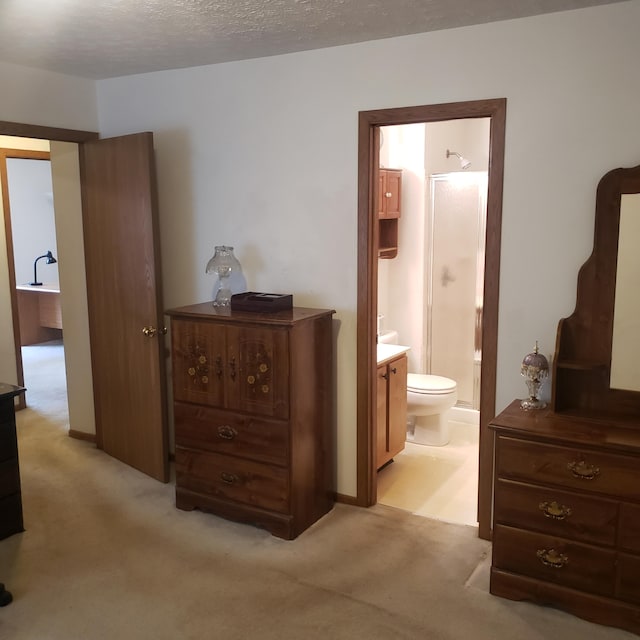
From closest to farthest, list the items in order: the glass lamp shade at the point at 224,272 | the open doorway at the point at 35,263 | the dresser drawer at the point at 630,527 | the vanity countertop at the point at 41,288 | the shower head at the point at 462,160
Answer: the dresser drawer at the point at 630,527 → the glass lamp shade at the point at 224,272 → the shower head at the point at 462,160 → the vanity countertop at the point at 41,288 → the open doorway at the point at 35,263

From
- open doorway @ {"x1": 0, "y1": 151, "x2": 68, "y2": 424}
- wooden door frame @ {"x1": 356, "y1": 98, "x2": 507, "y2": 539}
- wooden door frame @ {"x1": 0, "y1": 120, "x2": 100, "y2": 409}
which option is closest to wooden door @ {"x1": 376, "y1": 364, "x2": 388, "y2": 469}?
wooden door frame @ {"x1": 356, "y1": 98, "x2": 507, "y2": 539}

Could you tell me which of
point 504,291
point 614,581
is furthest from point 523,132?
point 614,581

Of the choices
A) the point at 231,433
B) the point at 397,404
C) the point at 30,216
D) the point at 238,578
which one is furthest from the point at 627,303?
the point at 30,216

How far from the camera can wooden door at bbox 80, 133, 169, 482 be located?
11.7 ft

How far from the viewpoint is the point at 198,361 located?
320cm

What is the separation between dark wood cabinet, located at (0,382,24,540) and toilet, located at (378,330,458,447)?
238 cm

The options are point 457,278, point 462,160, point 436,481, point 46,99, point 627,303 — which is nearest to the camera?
point 627,303

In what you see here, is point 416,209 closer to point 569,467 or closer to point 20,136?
point 20,136

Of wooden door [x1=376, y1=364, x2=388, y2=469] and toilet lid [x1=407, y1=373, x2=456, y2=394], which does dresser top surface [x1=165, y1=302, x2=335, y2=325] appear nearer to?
wooden door [x1=376, y1=364, x2=388, y2=469]

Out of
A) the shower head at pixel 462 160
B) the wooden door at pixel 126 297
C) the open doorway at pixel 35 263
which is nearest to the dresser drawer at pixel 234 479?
the wooden door at pixel 126 297

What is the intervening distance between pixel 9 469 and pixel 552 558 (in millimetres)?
2446

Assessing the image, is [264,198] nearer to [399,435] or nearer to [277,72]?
[277,72]

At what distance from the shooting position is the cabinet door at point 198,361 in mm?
3121

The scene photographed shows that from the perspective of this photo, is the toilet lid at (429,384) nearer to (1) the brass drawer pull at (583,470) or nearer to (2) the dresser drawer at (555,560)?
(2) the dresser drawer at (555,560)
